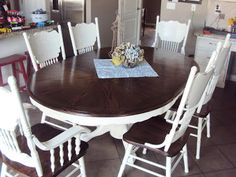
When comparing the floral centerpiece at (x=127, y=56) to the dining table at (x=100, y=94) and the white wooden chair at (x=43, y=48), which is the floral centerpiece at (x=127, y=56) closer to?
the dining table at (x=100, y=94)

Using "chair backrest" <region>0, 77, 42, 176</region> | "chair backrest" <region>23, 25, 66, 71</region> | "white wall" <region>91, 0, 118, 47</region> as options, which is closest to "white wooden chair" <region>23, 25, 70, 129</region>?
"chair backrest" <region>23, 25, 66, 71</region>

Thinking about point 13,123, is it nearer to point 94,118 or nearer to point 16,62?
point 94,118

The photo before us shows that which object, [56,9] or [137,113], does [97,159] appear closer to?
[137,113]

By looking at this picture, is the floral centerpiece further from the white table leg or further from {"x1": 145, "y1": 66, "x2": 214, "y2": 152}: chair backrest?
{"x1": 145, "y1": 66, "x2": 214, "y2": 152}: chair backrest

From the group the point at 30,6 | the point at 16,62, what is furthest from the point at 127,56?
the point at 30,6

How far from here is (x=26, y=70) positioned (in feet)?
12.3

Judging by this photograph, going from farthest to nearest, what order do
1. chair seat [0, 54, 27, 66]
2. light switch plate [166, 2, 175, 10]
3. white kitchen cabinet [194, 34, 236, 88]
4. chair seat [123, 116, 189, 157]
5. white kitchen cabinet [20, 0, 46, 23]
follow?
light switch plate [166, 2, 175, 10], white kitchen cabinet [20, 0, 46, 23], white kitchen cabinet [194, 34, 236, 88], chair seat [0, 54, 27, 66], chair seat [123, 116, 189, 157]

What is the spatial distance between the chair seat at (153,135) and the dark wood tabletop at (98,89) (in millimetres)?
299

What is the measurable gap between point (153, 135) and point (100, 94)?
51cm

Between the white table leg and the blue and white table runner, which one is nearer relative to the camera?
the blue and white table runner

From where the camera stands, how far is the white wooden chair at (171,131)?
1.66 meters

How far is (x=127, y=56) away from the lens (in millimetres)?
2389

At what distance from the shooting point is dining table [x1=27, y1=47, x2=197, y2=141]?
169 cm

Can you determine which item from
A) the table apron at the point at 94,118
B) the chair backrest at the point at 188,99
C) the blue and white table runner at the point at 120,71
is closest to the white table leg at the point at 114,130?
the blue and white table runner at the point at 120,71
